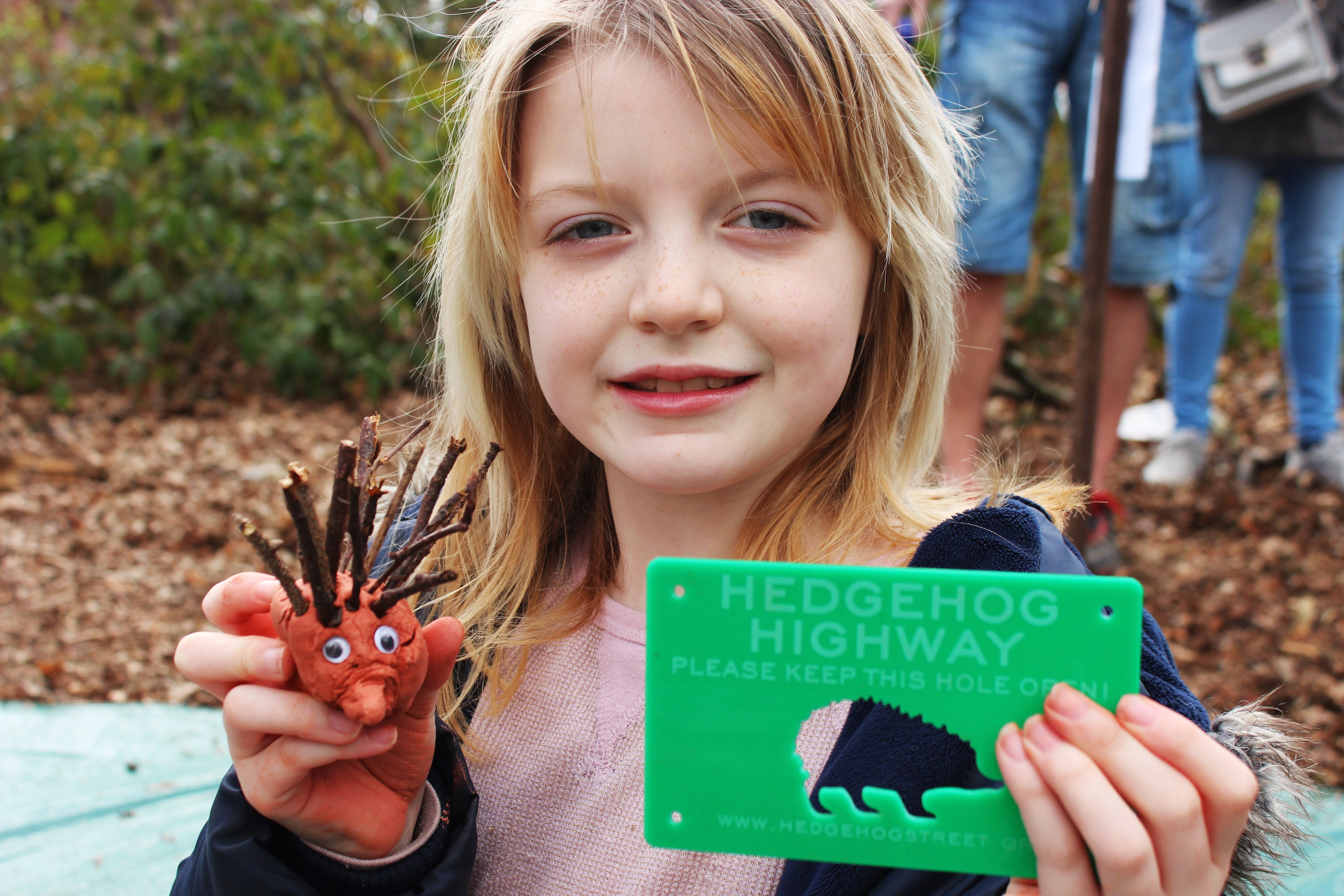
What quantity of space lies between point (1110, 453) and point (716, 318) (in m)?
2.03

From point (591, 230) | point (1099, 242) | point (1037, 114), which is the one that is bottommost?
point (591, 230)

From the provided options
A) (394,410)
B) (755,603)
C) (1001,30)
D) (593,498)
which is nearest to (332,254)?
(394,410)

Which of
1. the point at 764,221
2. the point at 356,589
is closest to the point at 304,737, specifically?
the point at 356,589

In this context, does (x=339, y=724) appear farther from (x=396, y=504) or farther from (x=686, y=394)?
(x=686, y=394)

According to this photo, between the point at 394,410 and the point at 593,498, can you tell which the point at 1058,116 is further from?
the point at 593,498

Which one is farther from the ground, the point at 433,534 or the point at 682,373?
the point at 682,373

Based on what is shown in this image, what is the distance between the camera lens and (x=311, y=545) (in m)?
0.72

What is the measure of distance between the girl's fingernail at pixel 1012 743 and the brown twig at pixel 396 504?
1.56ft

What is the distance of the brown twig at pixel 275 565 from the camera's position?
2.36 ft

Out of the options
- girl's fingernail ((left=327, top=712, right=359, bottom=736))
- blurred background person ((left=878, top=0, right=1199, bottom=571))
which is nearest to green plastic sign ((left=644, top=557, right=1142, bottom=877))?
girl's fingernail ((left=327, top=712, right=359, bottom=736))

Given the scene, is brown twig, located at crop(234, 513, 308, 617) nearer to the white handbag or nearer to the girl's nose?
the girl's nose

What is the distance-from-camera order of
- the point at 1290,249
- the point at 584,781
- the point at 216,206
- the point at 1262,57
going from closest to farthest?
the point at 584,781
the point at 1262,57
the point at 1290,249
the point at 216,206

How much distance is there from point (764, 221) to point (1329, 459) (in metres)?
2.73

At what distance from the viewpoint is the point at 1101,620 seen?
71 cm
